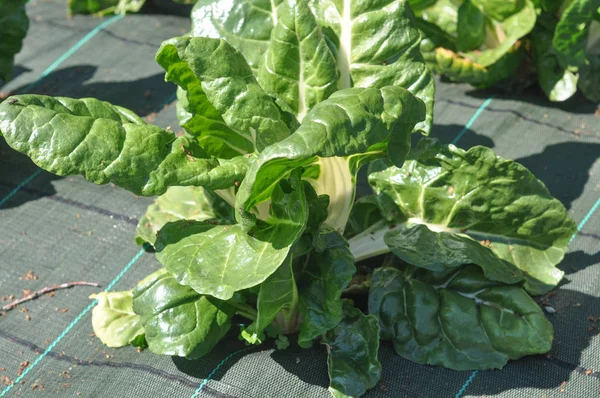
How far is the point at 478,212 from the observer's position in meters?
2.30

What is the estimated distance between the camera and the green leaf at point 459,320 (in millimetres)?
2119

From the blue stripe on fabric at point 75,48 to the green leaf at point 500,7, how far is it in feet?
6.90

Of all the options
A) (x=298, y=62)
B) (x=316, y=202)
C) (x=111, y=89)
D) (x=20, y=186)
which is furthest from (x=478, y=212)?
(x=111, y=89)

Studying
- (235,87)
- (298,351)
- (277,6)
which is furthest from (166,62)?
(298,351)

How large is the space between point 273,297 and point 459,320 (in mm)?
571

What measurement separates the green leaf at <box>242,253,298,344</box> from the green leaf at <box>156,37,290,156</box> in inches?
13.7

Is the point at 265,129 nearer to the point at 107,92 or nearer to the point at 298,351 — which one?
the point at 298,351

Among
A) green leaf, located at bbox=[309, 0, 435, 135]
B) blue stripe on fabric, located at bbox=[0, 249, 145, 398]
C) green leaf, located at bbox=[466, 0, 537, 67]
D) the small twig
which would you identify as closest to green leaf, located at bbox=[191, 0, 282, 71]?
green leaf, located at bbox=[309, 0, 435, 135]

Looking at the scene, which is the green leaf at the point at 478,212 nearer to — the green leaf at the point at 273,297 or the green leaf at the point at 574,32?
the green leaf at the point at 273,297

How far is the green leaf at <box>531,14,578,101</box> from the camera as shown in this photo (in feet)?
10.8

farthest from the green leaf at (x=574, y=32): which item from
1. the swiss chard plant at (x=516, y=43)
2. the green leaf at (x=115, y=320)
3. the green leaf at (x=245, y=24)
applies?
the green leaf at (x=115, y=320)

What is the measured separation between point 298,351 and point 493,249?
698mm

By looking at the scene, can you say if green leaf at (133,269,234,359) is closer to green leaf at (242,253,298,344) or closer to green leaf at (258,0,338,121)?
green leaf at (242,253,298,344)

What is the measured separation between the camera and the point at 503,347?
83.5 inches
